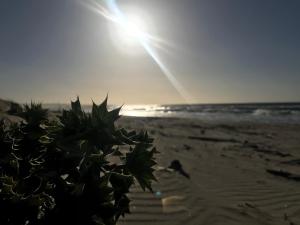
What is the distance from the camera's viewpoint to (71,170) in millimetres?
1227

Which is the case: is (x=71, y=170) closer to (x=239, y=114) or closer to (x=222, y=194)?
(x=222, y=194)

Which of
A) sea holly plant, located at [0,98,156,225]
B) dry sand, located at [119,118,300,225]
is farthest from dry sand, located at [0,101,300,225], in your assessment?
sea holly plant, located at [0,98,156,225]

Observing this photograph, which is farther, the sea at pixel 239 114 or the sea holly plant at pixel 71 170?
the sea at pixel 239 114

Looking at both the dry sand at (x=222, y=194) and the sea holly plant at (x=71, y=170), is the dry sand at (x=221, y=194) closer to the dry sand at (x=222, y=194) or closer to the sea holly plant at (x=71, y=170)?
the dry sand at (x=222, y=194)

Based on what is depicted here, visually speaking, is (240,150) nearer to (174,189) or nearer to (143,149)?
(174,189)

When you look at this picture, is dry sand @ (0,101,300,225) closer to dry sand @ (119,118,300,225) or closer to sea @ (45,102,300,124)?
dry sand @ (119,118,300,225)

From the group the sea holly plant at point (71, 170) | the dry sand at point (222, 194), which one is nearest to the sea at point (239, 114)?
the dry sand at point (222, 194)

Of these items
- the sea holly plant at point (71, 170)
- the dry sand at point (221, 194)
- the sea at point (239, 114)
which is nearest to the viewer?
the sea holly plant at point (71, 170)

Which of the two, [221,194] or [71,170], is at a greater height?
[71,170]

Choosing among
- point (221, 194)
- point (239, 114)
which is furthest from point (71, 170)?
point (239, 114)

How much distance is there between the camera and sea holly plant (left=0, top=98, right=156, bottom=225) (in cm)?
110

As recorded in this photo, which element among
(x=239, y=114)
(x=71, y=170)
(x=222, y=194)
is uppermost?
(x=239, y=114)

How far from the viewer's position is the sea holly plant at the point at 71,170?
3.61 ft

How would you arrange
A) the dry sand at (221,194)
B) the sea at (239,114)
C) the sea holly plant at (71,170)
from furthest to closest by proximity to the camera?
1. the sea at (239,114)
2. the dry sand at (221,194)
3. the sea holly plant at (71,170)
